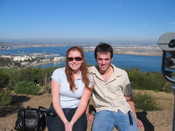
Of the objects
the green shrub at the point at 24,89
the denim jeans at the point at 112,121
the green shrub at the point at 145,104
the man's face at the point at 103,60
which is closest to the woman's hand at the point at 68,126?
the denim jeans at the point at 112,121

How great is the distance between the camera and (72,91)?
2785 millimetres

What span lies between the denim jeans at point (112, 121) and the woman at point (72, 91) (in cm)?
15

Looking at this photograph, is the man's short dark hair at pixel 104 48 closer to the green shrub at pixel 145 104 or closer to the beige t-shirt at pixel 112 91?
the beige t-shirt at pixel 112 91

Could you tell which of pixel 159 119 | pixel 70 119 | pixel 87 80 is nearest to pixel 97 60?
pixel 87 80

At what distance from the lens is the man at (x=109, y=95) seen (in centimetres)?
282

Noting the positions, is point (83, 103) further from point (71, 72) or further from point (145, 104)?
point (145, 104)

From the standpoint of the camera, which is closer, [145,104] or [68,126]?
[68,126]

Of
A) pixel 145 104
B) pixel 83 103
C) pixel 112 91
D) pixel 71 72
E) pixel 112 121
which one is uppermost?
pixel 71 72

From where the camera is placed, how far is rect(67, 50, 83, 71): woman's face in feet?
9.23

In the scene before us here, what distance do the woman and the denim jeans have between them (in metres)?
0.15

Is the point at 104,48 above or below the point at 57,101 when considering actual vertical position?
above

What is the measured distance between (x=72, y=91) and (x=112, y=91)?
46 cm

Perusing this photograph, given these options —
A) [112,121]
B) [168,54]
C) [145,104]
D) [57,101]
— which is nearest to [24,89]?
[145,104]

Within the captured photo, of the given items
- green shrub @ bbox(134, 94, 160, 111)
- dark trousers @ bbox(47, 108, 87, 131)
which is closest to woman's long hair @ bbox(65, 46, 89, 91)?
dark trousers @ bbox(47, 108, 87, 131)
